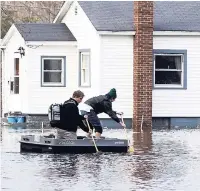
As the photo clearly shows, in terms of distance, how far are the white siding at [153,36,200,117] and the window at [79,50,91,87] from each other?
277 centimetres

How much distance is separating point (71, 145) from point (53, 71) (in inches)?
573

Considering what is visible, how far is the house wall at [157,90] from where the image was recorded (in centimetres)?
3266

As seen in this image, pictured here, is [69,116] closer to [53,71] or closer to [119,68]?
[119,68]

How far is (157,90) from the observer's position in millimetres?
33094

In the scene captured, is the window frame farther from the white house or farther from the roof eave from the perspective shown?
the roof eave

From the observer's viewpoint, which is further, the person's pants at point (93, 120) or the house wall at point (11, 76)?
the house wall at point (11, 76)

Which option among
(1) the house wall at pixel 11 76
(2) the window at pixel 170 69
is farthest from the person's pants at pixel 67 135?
(1) the house wall at pixel 11 76

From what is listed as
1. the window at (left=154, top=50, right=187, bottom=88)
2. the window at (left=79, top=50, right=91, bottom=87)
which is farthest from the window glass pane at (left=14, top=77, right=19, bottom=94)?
the window at (left=154, top=50, right=187, bottom=88)

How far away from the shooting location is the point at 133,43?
32.6 m

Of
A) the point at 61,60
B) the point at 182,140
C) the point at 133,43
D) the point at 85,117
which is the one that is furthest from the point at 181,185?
the point at 61,60

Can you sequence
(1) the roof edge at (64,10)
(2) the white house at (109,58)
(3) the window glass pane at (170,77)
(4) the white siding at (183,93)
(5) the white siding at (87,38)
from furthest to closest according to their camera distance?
(1) the roof edge at (64,10) → (3) the window glass pane at (170,77) → (4) the white siding at (183,93) → (5) the white siding at (87,38) → (2) the white house at (109,58)

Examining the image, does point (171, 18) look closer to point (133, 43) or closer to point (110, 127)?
point (133, 43)

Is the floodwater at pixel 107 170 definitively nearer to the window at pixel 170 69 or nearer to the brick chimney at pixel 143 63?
the brick chimney at pixel 143 63

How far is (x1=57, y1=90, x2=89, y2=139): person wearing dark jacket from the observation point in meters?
21.2
